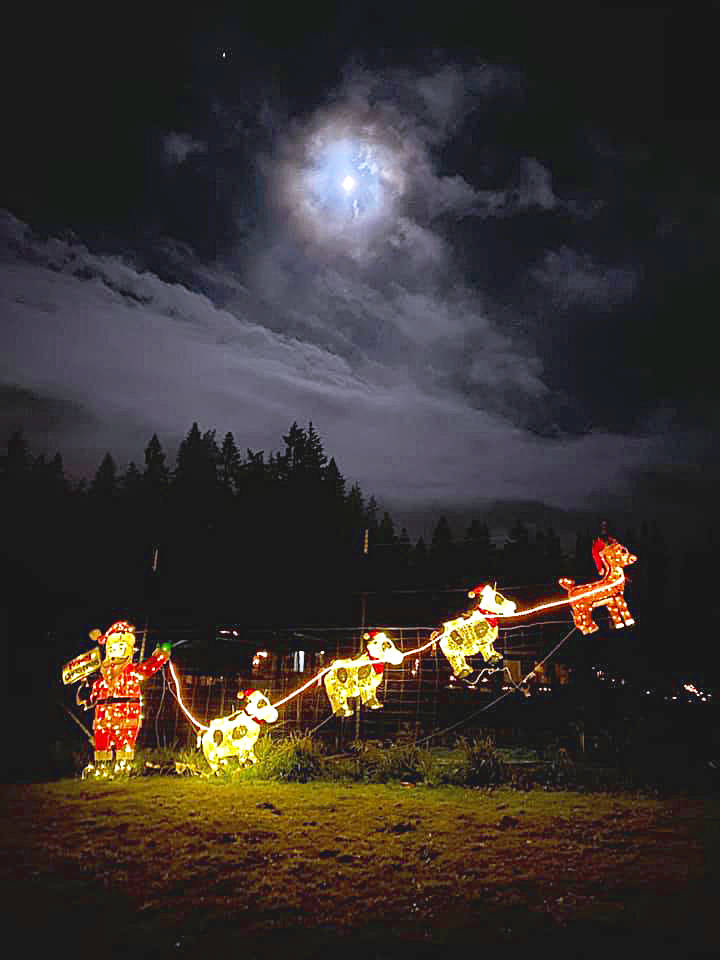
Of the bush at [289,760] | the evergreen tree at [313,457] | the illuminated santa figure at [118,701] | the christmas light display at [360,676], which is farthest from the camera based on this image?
the evergreen tree at [313,457]

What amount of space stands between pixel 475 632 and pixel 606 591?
5.56ft

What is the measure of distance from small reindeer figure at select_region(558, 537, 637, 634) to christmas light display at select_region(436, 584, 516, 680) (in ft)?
2.89

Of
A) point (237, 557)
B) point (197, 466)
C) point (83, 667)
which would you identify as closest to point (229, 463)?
point (197, 466)

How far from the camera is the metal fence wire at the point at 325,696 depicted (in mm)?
11203


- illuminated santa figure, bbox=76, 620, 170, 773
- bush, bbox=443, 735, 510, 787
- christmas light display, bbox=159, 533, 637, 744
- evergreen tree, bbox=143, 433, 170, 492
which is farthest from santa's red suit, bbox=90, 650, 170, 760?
evergreen tree, bbox=143, 433, 170, 492

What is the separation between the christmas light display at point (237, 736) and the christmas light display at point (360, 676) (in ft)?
3.38

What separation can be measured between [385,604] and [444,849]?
18.4m

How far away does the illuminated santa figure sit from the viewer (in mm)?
9992

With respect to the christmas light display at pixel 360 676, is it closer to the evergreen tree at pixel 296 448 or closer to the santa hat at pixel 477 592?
the santa hat at pixel 477 592

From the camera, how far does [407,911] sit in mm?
4570

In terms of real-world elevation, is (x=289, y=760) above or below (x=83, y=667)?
below

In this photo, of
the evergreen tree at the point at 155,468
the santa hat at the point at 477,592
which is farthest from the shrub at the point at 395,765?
the evergreen tree at the point at 155,468

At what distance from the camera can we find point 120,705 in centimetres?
1005

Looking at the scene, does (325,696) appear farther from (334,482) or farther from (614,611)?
(334,482)
